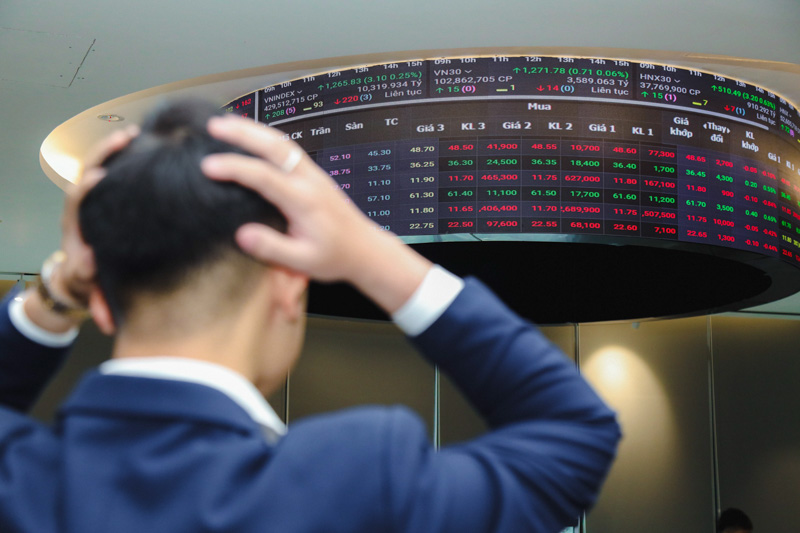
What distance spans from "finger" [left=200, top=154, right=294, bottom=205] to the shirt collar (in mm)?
107

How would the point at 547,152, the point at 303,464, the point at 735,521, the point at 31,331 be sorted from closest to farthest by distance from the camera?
the point at 303,464
the point at 31,331
the point at 547,152
the point at 735,521

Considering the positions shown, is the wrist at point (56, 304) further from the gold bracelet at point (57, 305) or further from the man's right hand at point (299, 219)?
the man's right hand at point (299, 219)

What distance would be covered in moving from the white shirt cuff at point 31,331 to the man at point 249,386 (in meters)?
0.10

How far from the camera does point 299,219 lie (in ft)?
1.63

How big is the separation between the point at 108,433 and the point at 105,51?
2.60 metres

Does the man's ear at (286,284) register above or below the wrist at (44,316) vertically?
above

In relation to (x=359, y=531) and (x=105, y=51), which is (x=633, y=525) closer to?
(x=105, y=51)

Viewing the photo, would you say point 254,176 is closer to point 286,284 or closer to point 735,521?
point 286,284

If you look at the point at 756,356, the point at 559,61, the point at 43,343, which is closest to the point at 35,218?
the point at 559,61

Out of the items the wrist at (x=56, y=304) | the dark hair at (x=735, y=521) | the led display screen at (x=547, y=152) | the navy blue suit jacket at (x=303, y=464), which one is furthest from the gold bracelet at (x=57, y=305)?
the dark hair at (x=735, y=521)

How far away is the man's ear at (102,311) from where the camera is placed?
1.81ft

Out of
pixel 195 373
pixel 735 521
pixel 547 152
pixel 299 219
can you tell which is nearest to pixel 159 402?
pixel 195 373

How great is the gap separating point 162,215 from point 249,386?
4.5 inches

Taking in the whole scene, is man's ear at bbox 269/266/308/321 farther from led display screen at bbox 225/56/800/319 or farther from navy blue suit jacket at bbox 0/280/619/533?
led display screen at bbox 225/56/800/319
